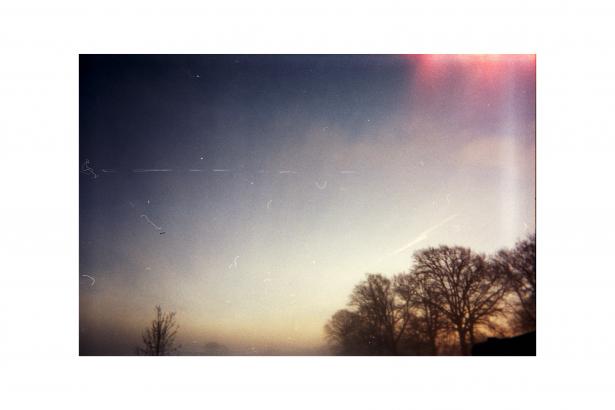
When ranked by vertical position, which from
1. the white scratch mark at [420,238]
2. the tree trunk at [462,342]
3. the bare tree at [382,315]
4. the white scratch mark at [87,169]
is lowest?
the tree trunk at [462,342]

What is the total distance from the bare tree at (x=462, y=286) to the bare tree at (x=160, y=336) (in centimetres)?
216

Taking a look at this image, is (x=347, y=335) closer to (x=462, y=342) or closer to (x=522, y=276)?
(x=462, y=342)

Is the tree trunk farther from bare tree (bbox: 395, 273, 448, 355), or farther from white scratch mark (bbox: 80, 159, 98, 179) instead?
white scratch mark (bbox: 80, 159, 98, 179)

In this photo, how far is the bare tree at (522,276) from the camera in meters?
4.21

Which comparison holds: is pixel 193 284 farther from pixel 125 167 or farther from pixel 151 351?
pixel 125 167

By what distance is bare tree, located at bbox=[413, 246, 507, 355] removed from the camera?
425 centimetres

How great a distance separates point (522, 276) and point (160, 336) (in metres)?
3.15

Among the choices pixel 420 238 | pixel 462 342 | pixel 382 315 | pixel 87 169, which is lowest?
pixel 462 342

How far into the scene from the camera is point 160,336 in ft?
13.9

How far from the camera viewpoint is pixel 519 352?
418cm

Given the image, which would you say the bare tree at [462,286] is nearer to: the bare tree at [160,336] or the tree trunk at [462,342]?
the tree trunk at [462,342]

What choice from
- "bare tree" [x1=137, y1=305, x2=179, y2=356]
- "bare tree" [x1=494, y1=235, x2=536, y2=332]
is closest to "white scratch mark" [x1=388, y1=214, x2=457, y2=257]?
"bare tree" [x1=494, y1=235, x2=536, y2=332]

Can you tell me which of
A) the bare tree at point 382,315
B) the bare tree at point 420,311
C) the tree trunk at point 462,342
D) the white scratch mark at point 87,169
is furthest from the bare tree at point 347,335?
the white scratch mark at point 87,169

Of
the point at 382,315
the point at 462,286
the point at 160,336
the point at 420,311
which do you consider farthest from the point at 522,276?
the point at 160,336
